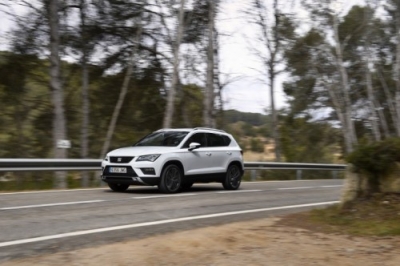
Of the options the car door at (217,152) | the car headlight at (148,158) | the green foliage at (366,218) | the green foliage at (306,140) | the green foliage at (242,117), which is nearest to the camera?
the green foliage at (366,218)

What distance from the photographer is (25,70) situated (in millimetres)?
23781

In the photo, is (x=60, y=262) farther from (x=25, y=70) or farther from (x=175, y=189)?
(x=25, y=70)

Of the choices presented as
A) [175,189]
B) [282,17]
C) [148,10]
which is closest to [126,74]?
[148,10]

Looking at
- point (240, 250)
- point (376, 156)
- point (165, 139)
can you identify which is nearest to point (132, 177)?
point (165, 139)

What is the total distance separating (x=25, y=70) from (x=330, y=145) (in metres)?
27.2

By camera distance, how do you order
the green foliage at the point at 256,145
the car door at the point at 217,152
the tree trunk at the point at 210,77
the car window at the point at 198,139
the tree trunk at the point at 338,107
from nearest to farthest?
the car window at the point at 198,139 < the car door at the point at 217,152 < the tree trunk at the point at 210,77 < the tree trunk at the point at 338,107 < the green foliage at the point at 256,145

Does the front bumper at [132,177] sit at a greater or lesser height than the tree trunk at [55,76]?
lesser

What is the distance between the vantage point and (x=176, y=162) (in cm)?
1320

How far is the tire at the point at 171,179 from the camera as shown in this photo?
12.9 metres

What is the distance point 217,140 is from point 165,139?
180 centimetres

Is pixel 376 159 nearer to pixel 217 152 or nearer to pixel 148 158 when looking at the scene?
pixel 148 158

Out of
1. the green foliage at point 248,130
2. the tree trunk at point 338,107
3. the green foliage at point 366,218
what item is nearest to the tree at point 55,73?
the green foliage at point 366,218

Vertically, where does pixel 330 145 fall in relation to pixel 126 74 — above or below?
below

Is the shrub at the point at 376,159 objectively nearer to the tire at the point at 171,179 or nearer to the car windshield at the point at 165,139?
the tire at the point at 171,179
